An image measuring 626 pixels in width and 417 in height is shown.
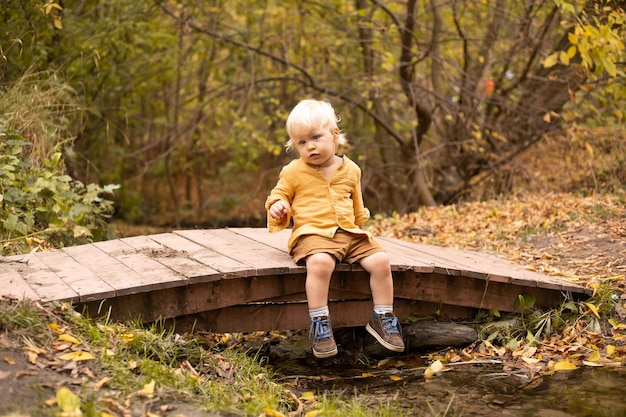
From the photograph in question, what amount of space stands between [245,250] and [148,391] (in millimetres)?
1874

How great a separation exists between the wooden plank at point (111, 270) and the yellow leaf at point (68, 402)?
969 millimetres

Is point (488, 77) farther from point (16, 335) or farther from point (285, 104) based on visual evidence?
point (16, 335)

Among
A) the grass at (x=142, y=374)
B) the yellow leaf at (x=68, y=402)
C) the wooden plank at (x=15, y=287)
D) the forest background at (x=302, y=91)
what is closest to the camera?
the yellow leaf at (x=68, y=402)

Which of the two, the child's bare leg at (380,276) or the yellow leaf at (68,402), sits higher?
the child's bare leg at (380,276)

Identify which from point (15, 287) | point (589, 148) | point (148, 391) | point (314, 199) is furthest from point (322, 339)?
point (589, 148)

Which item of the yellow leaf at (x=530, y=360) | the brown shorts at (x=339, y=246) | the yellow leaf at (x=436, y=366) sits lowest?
the yellow leaf at (x=436, y=366)

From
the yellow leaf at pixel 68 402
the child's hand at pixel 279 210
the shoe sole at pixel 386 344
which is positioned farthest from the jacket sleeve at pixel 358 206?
the yellow leaf at pixel 68 402

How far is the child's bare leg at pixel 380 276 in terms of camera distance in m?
4.16

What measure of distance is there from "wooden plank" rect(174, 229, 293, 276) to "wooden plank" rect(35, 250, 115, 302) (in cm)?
87

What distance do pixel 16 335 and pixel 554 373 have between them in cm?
290

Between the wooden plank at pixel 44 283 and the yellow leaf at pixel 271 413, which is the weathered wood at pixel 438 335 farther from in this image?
the wooden plank at pixel 44 283

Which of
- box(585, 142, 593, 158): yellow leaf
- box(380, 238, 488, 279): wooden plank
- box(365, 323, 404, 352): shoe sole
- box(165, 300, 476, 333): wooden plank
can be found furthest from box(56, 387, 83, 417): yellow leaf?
box(585, 142, 593, 158): yellow leaf

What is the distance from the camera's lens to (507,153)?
1051cm

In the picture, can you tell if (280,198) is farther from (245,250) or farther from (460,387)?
(460,387)
